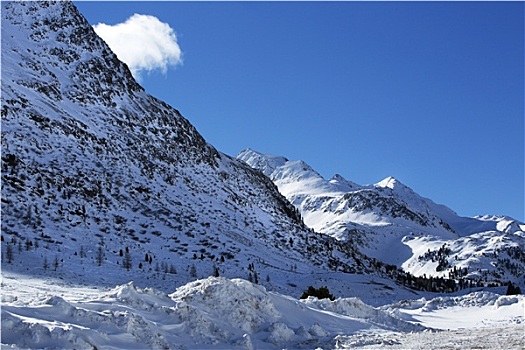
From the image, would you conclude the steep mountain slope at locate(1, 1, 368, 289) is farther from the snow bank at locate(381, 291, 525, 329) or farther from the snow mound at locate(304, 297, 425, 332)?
the snow bank at locate(381, 291, 525, 329)

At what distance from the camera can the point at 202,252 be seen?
82.1 m

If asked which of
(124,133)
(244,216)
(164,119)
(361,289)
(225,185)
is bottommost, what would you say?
(361,289)

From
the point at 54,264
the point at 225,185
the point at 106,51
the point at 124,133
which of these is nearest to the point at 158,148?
the point at 124,133

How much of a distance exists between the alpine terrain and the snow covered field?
A: 0.08 meters

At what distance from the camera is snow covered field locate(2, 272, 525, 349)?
17.9m

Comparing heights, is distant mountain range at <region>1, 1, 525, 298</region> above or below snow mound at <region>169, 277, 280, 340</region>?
above

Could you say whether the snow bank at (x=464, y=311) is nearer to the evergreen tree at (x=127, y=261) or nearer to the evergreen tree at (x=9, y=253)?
the evergreen tree at (x=127, y=261)

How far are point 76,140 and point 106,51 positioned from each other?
5331cm

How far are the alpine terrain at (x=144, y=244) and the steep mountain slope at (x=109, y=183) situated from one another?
353mm

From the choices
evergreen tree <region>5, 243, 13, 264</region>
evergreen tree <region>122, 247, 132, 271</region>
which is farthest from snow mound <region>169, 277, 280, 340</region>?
evergreen tree <region>122, 247, 132, 271</region>

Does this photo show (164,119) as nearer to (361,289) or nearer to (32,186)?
(32,186)

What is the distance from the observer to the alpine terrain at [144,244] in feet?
75.1

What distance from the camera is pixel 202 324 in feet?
76.4

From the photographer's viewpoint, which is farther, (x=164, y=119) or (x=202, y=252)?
(x=164, y=119)
